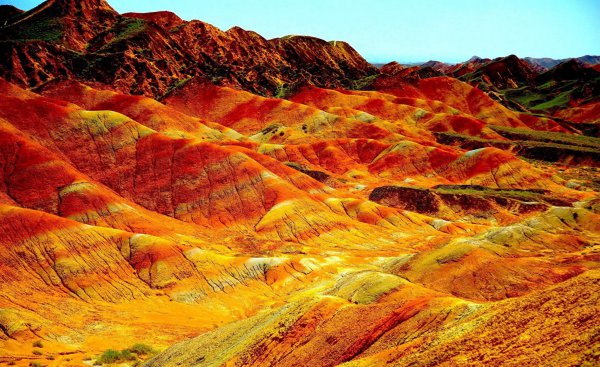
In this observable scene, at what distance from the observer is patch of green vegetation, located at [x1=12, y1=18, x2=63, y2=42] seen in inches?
6358

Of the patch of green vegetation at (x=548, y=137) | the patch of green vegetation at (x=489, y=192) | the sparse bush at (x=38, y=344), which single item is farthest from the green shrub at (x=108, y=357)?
the patch of green vegetation at (x=548, y=137)

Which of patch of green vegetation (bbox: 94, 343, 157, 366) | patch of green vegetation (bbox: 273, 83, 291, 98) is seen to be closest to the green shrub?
patch of green vegetation (bbox: 94, 343, 157, 366)

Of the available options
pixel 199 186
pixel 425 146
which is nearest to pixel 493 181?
pixel 425 146

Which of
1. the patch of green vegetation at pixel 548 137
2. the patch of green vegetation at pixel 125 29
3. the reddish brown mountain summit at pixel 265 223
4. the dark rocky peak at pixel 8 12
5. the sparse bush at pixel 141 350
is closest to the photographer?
the reddish brown mountain summit at pixel 265 223

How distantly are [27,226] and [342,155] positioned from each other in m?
78.2

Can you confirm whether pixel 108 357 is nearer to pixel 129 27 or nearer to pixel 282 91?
pixel 282 91

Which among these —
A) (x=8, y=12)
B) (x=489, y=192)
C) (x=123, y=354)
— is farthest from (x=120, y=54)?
(x=123, y=354)

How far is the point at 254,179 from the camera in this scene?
289ft

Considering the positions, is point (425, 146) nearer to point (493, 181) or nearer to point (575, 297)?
point (493, 181)

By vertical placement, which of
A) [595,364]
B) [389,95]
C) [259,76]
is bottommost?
[595,364]

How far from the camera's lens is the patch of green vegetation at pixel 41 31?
162m

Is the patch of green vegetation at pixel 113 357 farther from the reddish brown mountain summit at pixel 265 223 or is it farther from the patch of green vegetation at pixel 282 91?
the patch of green vegetation at pixel 282 91

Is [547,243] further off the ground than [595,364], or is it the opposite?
[595,364]

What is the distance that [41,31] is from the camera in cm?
16525
